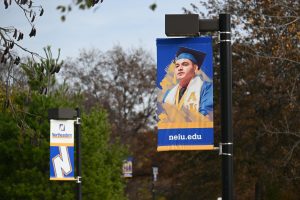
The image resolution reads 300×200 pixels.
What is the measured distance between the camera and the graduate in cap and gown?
1045cm

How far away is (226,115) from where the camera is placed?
10273mm

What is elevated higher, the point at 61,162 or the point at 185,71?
the point at 185,71

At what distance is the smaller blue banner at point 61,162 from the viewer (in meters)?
19.8

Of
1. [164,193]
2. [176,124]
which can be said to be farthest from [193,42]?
[164,193]

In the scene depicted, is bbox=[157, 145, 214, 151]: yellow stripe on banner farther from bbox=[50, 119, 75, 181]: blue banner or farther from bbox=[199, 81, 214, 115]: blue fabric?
bbox=[50, 119, 75, 181]: blue banner

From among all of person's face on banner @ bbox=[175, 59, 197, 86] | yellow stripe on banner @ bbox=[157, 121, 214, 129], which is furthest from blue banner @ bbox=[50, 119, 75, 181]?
person's face on banner @ bbox=[175, 59, 197, 86]

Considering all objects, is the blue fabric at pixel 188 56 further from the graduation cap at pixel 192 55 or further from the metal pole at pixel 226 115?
the metal pole at pixel 226 115

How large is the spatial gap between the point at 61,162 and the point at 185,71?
32.6ft

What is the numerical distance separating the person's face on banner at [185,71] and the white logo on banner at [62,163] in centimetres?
965

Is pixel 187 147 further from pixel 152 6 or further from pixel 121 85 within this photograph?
pixel 121 85

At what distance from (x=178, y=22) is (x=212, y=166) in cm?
3584

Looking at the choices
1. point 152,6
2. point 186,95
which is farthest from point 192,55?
point 152,6

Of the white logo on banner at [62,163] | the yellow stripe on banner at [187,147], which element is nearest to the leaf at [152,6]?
the yellow stripe on banner at [187,147]

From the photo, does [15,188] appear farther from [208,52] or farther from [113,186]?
[208,52]
